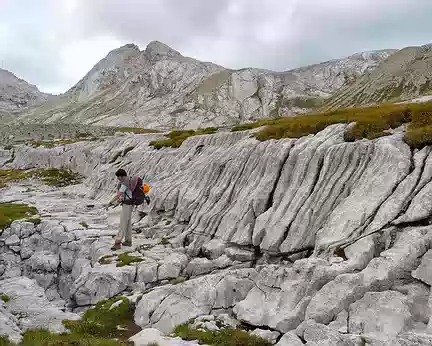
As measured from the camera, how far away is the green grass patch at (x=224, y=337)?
13.7 metres

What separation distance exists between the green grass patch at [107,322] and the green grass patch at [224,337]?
3146 mm

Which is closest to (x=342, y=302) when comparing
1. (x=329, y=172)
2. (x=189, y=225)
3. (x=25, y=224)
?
(x=329, y=172)

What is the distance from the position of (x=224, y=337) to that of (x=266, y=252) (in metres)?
8.95

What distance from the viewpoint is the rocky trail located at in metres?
13.8

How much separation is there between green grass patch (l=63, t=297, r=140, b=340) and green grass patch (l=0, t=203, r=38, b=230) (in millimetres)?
24340

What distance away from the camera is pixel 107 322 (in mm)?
17953

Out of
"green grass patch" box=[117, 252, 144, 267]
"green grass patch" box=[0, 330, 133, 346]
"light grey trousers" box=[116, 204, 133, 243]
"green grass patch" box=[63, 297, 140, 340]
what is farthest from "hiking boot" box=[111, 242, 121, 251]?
"green grass patch" box=[0, 330, 133, 346]

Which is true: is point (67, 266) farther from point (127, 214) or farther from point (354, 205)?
point (354, 205)

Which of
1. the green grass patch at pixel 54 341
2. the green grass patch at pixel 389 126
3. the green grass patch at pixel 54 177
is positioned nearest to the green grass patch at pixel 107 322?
the green grass patch at pixel 54 341

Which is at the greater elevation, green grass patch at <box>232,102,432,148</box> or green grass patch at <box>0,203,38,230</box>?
green grass patch at <box>232,102,432,148</box>

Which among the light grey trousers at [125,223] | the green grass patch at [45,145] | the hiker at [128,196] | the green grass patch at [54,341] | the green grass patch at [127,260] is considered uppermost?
the green grass patch at [45,145]

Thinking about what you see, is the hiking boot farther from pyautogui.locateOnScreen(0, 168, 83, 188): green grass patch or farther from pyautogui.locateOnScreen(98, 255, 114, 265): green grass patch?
pyautogui.locateOnScreen(0, 168, 83, 188): green grass patch

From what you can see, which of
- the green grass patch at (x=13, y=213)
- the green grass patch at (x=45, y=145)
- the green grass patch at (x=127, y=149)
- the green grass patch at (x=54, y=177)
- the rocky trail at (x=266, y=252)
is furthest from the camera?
the green grass patch at (x=45, y=145)

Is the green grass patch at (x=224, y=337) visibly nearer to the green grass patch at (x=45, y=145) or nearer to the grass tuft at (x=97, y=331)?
the grass tuft at (x=97, y=331)
